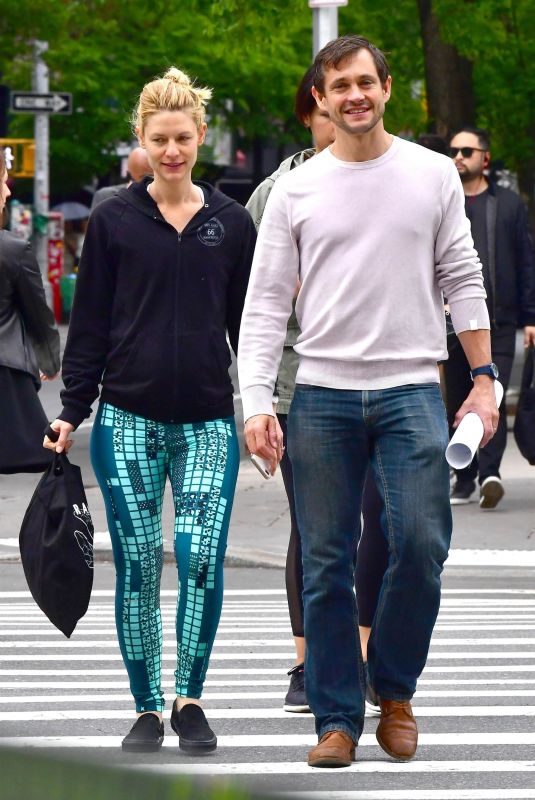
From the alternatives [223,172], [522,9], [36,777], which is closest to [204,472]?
[36,777]

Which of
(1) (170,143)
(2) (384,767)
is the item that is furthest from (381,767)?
(1) (170,143)

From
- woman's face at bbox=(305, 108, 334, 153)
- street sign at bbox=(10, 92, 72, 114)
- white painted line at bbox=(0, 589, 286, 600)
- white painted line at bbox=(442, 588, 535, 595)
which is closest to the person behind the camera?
woman's face at bbox=(305, 108, 334, 153)

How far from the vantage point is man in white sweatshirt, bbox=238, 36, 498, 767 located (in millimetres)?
3998

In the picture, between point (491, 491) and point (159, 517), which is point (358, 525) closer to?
point (159, 517)

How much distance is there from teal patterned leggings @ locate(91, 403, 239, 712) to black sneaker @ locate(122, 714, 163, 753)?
0.17 ft

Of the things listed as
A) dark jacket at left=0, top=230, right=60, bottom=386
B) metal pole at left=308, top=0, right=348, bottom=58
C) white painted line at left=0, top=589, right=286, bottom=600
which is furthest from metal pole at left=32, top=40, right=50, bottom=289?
dark jacket at left=0, top=230, right=60, bottom=386

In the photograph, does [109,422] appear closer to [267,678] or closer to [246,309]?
[246,309]

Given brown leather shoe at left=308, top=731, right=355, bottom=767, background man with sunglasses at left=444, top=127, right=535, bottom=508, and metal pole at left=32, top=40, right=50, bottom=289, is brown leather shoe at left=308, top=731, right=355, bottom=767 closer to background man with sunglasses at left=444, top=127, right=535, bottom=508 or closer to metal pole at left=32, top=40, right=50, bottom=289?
background man with sunglasses at left=444, top=127, right=535, bottom=508

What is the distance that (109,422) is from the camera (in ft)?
14.1

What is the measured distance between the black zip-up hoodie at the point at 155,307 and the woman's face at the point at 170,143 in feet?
0.31

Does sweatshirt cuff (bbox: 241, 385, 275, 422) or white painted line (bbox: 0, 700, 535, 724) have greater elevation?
sweatshirt cuff (bbox: 241, 385, 275, 422)

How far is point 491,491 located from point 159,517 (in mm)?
6795

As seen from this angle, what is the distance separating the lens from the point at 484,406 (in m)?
4.11

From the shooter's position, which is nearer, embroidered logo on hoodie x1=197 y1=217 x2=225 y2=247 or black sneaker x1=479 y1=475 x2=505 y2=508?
embroidered logo on hoodie x1=197 y1=217 x2=225 y2=247
